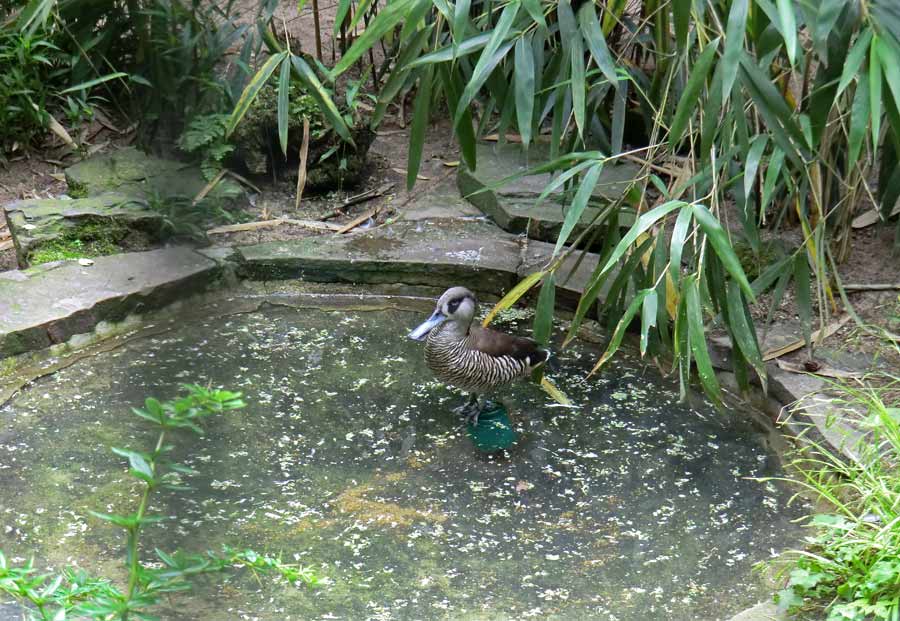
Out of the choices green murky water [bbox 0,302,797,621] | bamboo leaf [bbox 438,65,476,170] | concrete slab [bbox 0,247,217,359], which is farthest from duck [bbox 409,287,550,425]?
concrete slab [bbox 0,247,217,359]

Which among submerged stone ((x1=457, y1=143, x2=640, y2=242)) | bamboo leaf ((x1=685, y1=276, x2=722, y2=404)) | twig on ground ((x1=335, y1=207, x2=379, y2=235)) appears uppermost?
bamboo leaf ((x1=685, y1=276, x2=722, y2=404))

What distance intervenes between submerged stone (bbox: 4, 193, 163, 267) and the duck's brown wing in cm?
165

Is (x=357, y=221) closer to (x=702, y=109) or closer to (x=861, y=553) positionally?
(x=702, y=109)

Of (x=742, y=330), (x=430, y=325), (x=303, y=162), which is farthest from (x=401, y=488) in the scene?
(x=303, y=162)

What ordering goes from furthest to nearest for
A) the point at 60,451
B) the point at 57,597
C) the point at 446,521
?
the point at 60,451 → the point at 446,521 → the point at 57,597

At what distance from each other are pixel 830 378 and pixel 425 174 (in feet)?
9.19

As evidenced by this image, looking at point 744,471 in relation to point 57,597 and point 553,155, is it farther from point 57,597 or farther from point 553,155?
point 57,597

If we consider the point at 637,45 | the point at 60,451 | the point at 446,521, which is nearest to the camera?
the point at 446,521

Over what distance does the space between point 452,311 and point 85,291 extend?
1.60 metres

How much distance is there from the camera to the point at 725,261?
3.19 metres

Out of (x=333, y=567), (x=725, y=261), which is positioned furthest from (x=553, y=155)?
(x=333, y=567)

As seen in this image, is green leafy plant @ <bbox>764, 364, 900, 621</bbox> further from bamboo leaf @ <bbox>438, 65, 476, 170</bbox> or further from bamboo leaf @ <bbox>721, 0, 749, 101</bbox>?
bamboo leaf @ <bbox>438, 65, 476, 170</bbox>

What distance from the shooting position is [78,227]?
5.09m

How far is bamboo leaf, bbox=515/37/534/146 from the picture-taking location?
11.4ft
